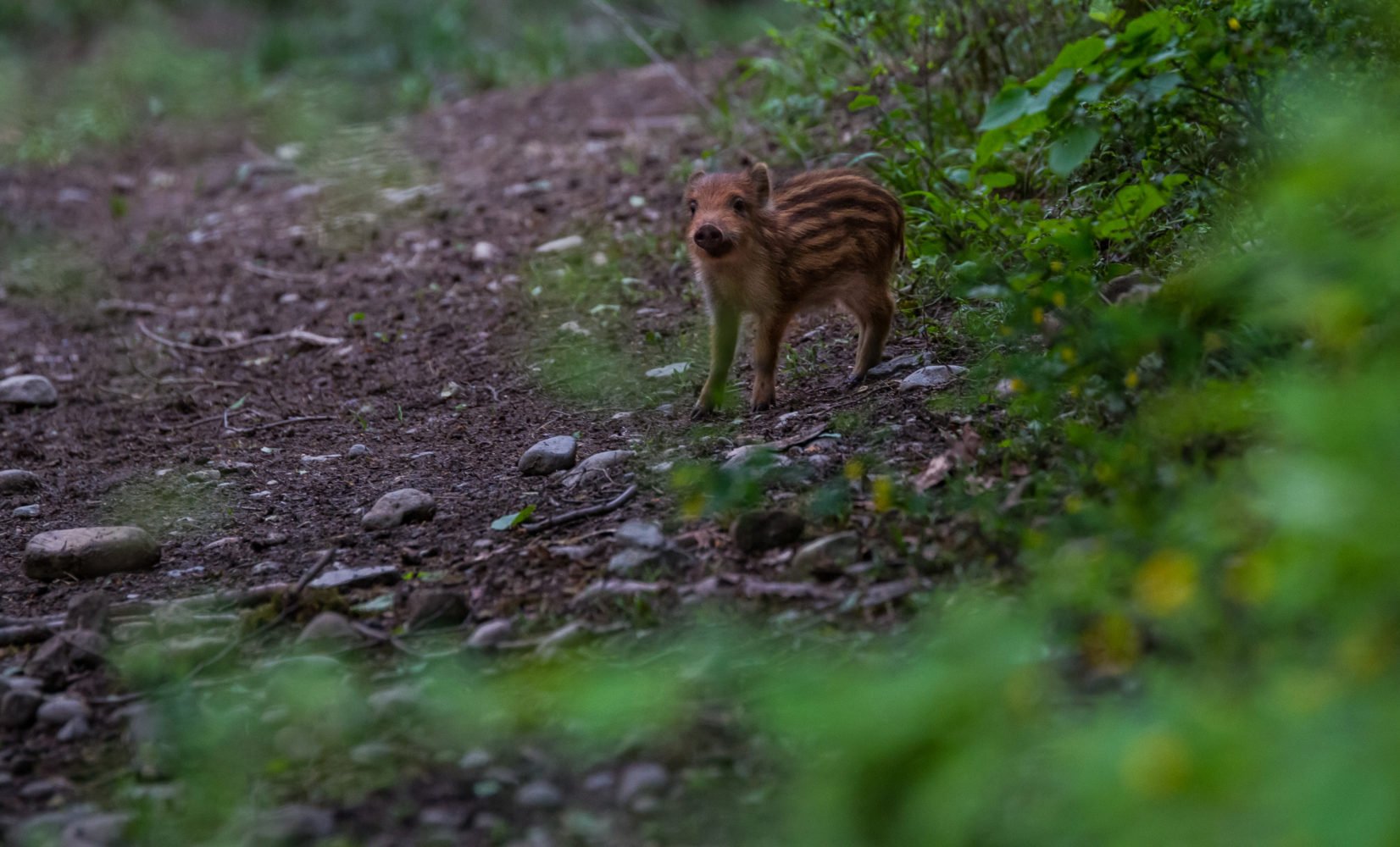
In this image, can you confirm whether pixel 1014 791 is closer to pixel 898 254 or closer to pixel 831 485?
pixel 831 485

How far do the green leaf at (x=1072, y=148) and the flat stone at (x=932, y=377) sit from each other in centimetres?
117

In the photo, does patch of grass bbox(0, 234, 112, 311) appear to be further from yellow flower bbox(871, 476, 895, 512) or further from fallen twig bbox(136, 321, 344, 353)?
yellow flower bbox(871, 476, 895, 512)

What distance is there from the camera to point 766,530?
3961mm

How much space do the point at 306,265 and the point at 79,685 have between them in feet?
16.9

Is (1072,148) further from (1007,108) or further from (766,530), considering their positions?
(766,530)

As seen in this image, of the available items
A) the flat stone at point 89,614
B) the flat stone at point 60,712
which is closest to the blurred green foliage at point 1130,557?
the flat stone at point 60,712

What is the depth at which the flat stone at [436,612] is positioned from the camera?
12.8 ft

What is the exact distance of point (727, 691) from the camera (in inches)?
129

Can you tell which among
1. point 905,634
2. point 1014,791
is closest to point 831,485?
point 905,634

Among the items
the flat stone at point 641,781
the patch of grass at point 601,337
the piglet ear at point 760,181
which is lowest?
the patch of grass at point 601,337

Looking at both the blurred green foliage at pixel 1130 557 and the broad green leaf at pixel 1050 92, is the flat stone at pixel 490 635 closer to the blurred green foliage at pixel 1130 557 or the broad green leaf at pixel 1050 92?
the blurred green foliage at pixel 1130 557

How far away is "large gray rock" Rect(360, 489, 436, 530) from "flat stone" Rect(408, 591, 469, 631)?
0.84 m

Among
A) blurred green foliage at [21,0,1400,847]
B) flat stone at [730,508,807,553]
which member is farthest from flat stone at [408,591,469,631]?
flat stone at [730,508,807,553]

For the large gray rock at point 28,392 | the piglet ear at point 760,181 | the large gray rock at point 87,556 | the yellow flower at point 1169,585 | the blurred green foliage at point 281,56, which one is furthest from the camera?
the blurred green foliage at point 281,56
